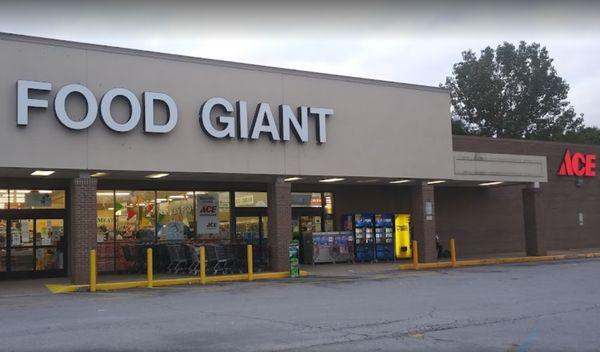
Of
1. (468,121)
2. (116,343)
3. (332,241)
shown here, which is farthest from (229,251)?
(468,121)

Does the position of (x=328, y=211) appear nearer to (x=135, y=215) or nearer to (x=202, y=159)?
(x=135, y=215)

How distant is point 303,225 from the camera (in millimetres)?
28297

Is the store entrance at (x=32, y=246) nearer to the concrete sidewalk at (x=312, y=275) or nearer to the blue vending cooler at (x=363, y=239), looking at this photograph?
the concrete sidewalk at (x=312, y=275)

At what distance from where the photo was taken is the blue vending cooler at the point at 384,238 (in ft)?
92.2

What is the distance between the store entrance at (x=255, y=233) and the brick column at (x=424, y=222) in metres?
6.14

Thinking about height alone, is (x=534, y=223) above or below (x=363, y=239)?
above

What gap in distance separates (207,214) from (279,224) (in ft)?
13.9

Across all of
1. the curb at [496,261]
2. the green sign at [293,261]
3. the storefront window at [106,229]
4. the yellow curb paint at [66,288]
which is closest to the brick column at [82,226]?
the yellow curb paint at [66,288]

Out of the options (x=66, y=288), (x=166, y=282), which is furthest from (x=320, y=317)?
(x=66, y=288)

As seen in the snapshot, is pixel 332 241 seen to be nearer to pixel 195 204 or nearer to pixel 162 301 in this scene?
pixel 195 204

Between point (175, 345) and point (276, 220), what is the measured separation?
1320cm

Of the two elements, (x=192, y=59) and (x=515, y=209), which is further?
(x=515, y=209)

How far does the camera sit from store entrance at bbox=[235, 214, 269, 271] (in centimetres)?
2602

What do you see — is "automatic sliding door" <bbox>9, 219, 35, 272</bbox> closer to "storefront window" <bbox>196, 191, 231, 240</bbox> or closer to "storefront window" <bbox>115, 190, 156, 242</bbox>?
"storefront window" <bbox>115, 190, 156, 242</bbox>
